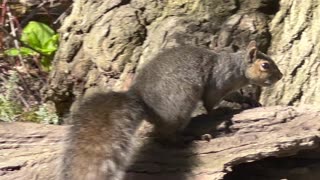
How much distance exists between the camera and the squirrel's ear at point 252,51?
10.4ft

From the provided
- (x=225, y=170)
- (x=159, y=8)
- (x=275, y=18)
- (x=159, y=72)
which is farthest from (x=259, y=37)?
(x=225, y=170)

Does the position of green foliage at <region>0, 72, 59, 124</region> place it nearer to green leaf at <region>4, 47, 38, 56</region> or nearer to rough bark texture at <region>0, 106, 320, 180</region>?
green leaf at <region>4, 47, 38, 56</region>

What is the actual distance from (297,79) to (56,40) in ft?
5.40

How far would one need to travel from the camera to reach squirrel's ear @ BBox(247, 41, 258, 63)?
3180mm

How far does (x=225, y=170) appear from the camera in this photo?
2.58 m

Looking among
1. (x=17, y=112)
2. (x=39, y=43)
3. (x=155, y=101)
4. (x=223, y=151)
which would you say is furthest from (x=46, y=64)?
(x=223, y=151)

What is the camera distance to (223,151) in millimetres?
2658

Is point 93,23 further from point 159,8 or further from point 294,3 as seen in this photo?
point 294,3

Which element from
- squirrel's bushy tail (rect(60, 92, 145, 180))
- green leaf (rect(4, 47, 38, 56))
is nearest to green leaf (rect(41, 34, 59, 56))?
green leaf (rect(4, 47, 38, 56))

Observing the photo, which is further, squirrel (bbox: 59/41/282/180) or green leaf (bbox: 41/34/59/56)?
green leaf (bbox: 41/34/59/56)

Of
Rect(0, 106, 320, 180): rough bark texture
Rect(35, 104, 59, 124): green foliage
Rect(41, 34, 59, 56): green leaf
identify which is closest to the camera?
Rect(0, 106, 320, 180): rough bark texture

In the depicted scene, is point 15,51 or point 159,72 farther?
point 15,51

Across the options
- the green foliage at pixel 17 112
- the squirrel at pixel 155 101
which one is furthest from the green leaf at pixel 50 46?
the squirrel at pixel 155 101

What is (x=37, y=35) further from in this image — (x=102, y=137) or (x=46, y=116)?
(x=102, y=137)
